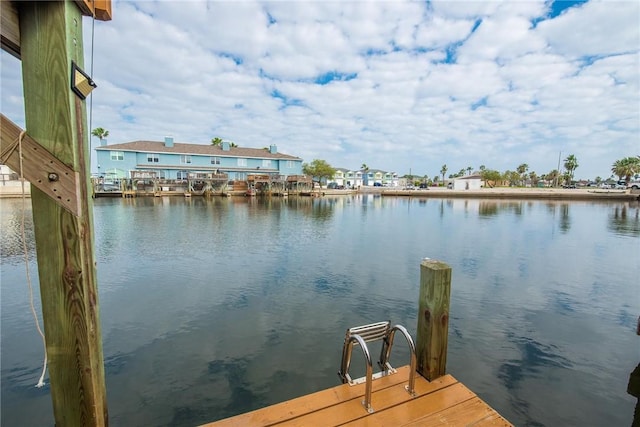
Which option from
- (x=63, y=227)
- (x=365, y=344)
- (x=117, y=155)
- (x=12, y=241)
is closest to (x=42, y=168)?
(x=63, y=227)

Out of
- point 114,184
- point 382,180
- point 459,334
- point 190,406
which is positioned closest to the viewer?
point 190,406

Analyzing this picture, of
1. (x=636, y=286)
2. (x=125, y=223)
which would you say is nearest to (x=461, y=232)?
(x=636, y=286)

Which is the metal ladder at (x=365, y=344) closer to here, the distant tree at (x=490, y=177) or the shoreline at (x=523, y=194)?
the shoreline at (x=523, y=194)

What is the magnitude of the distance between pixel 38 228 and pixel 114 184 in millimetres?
56742

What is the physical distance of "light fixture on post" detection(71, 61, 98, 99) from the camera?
7.63ft

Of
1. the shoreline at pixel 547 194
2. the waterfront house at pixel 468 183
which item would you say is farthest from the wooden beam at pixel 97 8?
the waterfront house at pixel 468 183

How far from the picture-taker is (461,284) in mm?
10008

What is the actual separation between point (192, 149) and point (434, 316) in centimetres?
5817

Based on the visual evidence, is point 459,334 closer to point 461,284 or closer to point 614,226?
point 461,284

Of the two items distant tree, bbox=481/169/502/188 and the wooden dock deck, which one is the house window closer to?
the wooden dock deck

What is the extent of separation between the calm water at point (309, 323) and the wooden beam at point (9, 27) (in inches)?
185

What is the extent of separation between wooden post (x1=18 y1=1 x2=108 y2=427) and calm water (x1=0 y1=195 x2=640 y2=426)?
7.16 ft

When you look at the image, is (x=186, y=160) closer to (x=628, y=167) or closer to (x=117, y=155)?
(x=117, y=155)

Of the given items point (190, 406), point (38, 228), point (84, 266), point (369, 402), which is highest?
point (38, 228)
